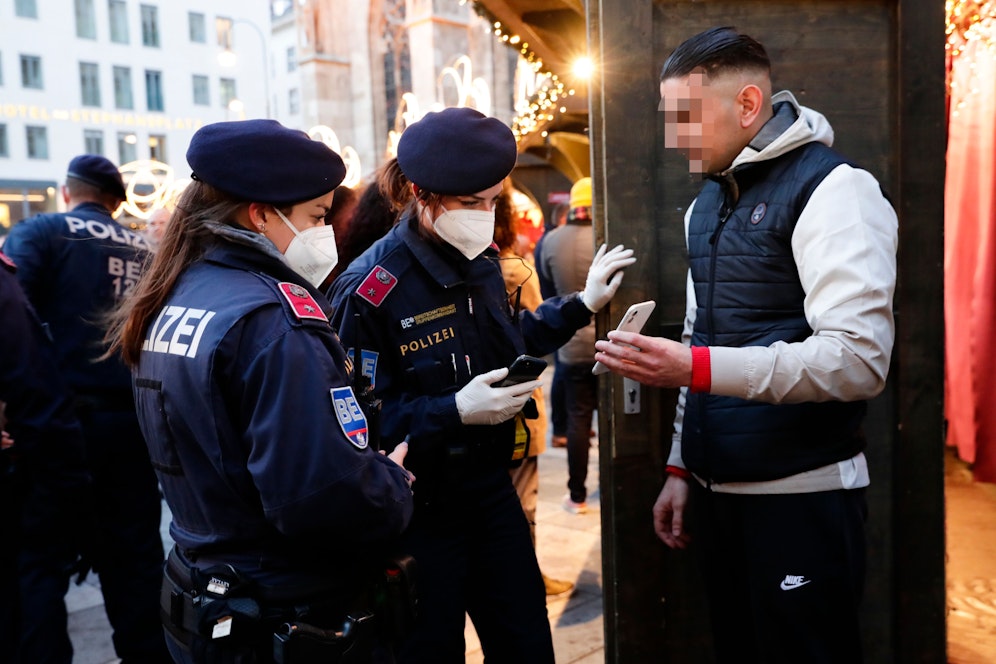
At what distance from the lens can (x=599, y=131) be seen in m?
2.61

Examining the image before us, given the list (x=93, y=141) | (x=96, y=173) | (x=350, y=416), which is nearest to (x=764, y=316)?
(x=350, y=416)

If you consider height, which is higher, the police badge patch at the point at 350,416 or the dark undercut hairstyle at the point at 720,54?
the dark undercut hairstyle at the point at 720,54

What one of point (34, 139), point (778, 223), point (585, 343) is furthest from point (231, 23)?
point (778, 223)

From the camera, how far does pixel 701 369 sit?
192cm

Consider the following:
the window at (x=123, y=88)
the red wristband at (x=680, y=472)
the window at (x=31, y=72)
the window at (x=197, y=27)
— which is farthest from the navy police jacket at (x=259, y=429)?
the window at (x=197, y=27)

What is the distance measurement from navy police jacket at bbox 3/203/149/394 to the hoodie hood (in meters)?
2.78

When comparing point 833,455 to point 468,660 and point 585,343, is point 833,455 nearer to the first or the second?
point 468,660

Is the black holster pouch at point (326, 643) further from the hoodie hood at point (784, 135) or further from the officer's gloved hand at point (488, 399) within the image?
the hoodie hood at point (784, 135)

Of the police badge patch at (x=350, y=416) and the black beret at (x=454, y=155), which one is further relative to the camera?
the black beret at (x=454, y=155)

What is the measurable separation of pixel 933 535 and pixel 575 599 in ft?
6.80

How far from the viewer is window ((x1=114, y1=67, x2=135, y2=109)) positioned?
3953cm

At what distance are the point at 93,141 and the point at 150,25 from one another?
7527 millimetres

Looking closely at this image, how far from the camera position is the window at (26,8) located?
36281 millimetres

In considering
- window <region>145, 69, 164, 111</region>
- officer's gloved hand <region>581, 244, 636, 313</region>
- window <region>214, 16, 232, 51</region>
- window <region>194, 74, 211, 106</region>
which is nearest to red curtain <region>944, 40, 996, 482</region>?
officer's gloved hand <region>581, 244, 636, 313</region>
